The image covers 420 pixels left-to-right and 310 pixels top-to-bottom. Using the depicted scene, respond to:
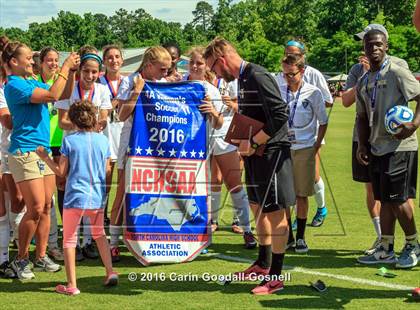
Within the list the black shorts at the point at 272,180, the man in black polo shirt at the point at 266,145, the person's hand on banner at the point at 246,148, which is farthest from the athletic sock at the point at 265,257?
the person's hand on banner at the point at 246,148

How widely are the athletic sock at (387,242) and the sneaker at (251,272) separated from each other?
1.41 metres

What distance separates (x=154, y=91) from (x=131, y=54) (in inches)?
2388

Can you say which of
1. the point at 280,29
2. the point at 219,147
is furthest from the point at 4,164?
the point at 280,29

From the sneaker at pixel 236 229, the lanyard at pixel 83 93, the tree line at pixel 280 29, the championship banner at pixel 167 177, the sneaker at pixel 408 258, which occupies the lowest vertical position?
the sneaker at pixel 236 229

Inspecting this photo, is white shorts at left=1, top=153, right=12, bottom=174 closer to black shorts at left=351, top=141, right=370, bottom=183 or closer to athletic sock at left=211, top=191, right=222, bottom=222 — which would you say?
athletic sock at left=211, top=191, right=222, bottom=222

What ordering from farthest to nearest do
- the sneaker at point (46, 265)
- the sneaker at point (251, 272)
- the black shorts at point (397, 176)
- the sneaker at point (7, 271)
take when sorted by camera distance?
the sneaker at point (46, 265), the black shorts at point (397, 176), the sneaker at point (7, 271), the sneaker at point (251, 272)

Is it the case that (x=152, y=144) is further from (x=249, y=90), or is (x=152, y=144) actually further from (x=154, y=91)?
(x=249, y=90)

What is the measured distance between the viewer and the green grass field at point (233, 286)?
18.6ft

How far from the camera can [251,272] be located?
6484 mm

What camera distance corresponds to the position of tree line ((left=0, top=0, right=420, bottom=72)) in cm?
7475

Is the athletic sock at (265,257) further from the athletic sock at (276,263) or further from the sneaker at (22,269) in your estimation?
the sneaker at (22,269)

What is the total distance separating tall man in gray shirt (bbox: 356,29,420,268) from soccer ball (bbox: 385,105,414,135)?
82 mm

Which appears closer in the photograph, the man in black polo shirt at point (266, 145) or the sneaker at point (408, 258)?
the man in black polo shirt at point (266, 145)

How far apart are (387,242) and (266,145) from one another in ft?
6.59
